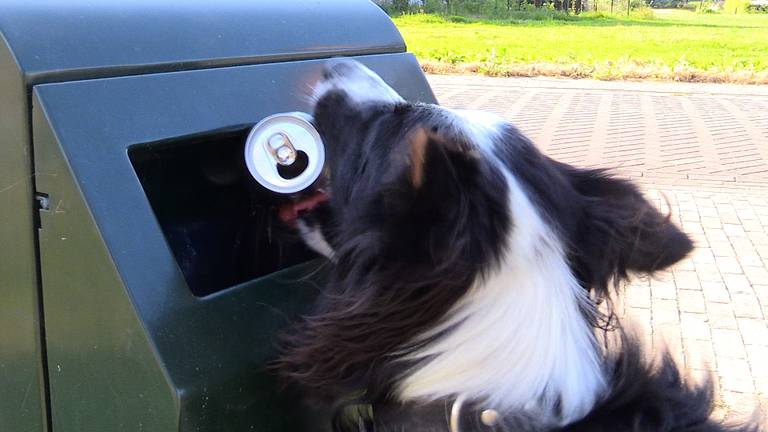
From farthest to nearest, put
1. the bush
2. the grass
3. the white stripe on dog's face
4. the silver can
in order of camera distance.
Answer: the bush → the grass → the white stripe on dog's face → the silver can

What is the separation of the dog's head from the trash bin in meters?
0.12

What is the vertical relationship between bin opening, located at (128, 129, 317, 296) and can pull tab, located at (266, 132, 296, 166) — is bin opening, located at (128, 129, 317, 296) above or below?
below

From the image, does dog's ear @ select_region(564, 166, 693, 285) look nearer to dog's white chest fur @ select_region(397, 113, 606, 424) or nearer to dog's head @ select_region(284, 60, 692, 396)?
dog's head @ select_region(284, 60, 692, 396)

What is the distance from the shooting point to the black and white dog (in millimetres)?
1217

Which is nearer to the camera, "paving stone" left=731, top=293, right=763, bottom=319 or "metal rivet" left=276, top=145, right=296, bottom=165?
"metal rivet" left=276, top=145, right=296, bottom=165

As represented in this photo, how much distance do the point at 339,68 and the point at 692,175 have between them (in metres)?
5.24

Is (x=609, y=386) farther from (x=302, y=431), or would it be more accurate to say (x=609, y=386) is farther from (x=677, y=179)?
(x=677, y=179)

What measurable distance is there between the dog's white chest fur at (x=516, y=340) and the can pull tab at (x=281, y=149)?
17.5 inches

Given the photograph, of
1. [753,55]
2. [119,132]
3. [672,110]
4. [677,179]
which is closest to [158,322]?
[119,132]

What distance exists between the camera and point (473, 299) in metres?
1.23

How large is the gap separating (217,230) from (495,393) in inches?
27.8

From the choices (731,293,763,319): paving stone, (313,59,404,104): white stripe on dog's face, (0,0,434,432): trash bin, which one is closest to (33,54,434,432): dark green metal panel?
(0,0,434,432): trash bin

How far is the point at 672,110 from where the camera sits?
9008 millimetres

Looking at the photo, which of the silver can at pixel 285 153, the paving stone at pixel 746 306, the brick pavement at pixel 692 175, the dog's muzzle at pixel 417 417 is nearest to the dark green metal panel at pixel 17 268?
the silver can at pixel 285 153
